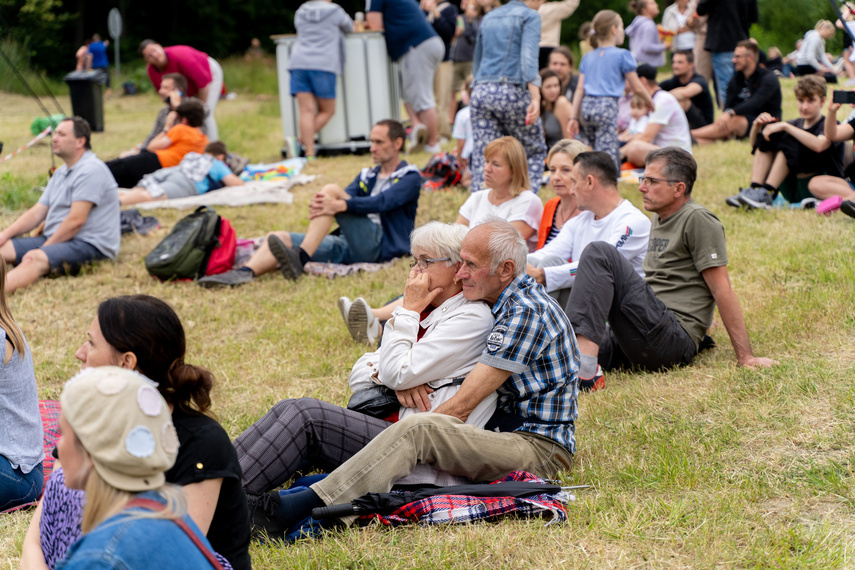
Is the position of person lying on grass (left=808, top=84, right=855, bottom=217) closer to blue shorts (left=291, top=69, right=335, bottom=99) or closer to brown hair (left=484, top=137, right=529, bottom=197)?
brown hair (left=484, top=137, right=529, bottom=197)

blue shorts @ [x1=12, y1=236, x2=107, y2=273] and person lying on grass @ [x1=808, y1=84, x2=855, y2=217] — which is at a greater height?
person lying on grass @ [x1=808, y1=84, x2=855, y2=217]

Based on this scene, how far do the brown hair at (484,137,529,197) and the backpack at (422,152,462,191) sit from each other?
3.72 metres

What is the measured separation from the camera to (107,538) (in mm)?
1649

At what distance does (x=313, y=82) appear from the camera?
36.8 feet

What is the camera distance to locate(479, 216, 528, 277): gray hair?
10.6 feet

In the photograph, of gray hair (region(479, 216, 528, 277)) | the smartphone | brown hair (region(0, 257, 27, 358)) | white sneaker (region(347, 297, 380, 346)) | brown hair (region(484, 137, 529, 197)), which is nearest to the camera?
gray hair (region(479, 216, 528, 277))

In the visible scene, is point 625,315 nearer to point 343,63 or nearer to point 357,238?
point 357,238

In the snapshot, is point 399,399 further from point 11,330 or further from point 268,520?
point 11,330

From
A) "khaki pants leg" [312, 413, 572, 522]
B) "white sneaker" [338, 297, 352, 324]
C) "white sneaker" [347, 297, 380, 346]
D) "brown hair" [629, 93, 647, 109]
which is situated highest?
"brown hair" [629, 93, 647, 109]

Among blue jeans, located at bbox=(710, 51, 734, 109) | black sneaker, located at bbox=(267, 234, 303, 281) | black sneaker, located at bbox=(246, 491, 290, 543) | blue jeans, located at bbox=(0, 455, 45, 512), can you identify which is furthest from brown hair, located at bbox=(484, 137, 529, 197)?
blue jeans, located at bbox=(710, 51, 734, 109)

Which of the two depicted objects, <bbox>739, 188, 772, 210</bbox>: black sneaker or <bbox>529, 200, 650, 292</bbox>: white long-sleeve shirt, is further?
<bbox>739, 188, 772, 210</bbox>: black sneaker

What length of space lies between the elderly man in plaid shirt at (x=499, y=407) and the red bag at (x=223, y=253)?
167 inches

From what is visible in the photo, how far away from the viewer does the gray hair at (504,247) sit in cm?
323

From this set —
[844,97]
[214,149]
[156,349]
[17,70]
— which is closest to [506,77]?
[844,97]
